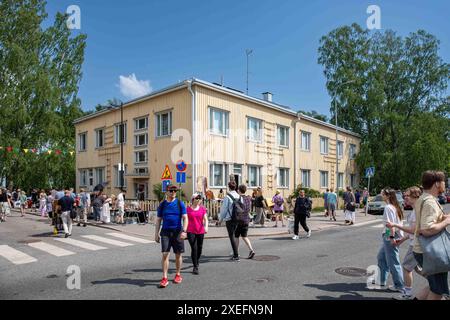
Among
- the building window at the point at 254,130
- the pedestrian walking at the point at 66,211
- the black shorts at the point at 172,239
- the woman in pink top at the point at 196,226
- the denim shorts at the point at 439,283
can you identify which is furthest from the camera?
the building window at the point at 254,130

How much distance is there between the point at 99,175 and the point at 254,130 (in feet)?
41.5

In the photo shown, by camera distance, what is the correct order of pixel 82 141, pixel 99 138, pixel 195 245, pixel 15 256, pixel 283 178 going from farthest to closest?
1. pixel 82 141
2. pixel 99 138
3. pixel 283 178
4. pixel 15 256
5. pixel 195 245

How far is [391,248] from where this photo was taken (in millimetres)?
5930

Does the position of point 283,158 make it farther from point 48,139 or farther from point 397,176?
point 48,139

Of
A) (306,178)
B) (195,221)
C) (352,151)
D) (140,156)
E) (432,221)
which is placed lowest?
(195,221)

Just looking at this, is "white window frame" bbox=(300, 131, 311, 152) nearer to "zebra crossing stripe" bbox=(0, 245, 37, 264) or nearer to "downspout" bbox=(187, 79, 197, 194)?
"downspout" bbox=(187, 79, 197, 194)

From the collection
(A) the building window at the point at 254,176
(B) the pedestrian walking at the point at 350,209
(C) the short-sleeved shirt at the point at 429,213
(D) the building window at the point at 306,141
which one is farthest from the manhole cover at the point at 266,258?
(D) the building window at the point at 306,141

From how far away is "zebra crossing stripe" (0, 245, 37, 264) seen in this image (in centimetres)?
882

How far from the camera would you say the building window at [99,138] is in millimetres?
26431

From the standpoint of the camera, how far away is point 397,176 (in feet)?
114

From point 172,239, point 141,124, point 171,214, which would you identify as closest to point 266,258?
point 172,239

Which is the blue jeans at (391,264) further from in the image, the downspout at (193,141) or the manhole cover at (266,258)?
the downspout at (193,141)

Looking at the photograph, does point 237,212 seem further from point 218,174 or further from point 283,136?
point 283,136

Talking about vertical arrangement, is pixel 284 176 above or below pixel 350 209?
above
